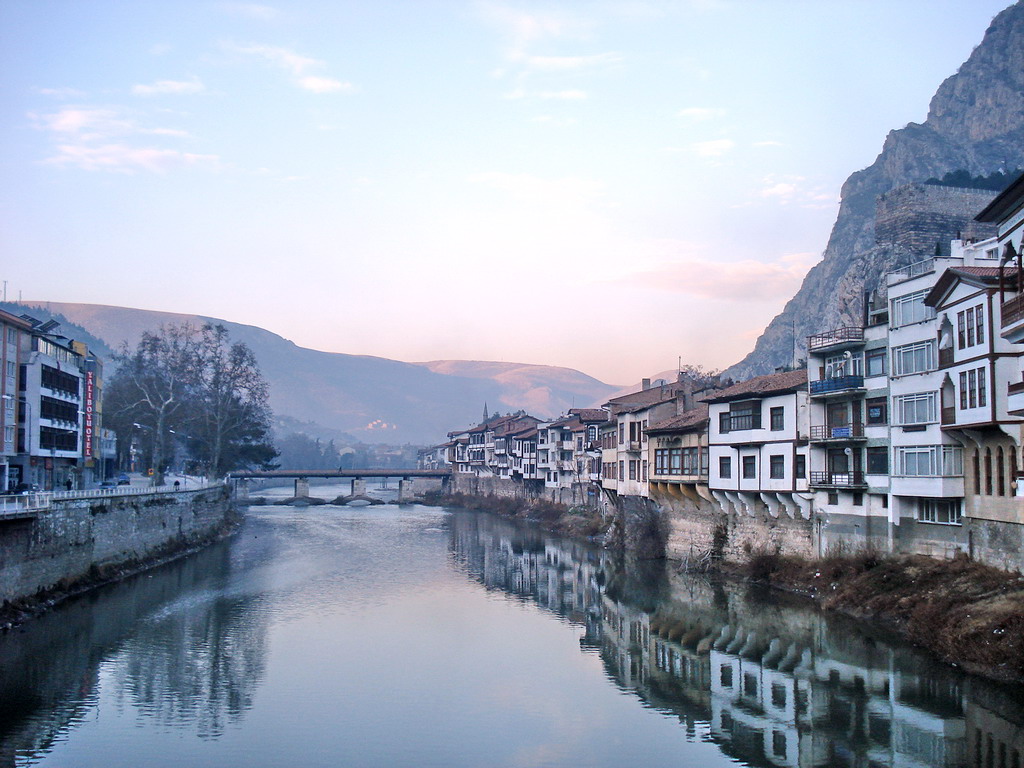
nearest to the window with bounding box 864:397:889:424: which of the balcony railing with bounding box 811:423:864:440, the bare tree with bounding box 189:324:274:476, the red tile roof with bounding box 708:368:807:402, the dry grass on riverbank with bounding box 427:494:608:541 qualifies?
the balcony railing with bounding box 811:423:864:440

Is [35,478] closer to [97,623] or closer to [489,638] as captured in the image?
[97,623]

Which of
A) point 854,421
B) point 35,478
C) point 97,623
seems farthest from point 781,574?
point 35,478

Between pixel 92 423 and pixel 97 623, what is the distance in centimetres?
3890

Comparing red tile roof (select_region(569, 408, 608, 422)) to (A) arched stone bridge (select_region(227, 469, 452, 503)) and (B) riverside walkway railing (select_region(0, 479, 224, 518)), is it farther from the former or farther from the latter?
(A) arched stone bridge (select_region(227, 469, 452, 503))

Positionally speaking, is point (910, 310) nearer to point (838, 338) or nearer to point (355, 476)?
point (838, 338)

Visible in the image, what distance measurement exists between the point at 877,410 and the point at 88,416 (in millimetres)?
55922

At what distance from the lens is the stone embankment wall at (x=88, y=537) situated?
1345 inches

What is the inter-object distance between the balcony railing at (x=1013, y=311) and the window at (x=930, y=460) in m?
9.70

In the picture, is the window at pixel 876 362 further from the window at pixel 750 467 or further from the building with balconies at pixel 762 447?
the window at pixel 750 467

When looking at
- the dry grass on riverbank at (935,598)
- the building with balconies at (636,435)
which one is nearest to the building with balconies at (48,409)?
the building with balconies at (636,435)

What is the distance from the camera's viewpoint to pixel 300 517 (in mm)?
103625

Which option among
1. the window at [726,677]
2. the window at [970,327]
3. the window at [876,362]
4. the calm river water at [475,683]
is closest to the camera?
the calm river water at [475,683]

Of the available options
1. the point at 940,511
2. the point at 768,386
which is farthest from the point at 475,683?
the point at 768,386

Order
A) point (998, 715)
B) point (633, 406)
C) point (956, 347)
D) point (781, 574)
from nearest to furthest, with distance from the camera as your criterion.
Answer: point (998, 715), point (956, 347), point (781, 574), point (633, 406)
